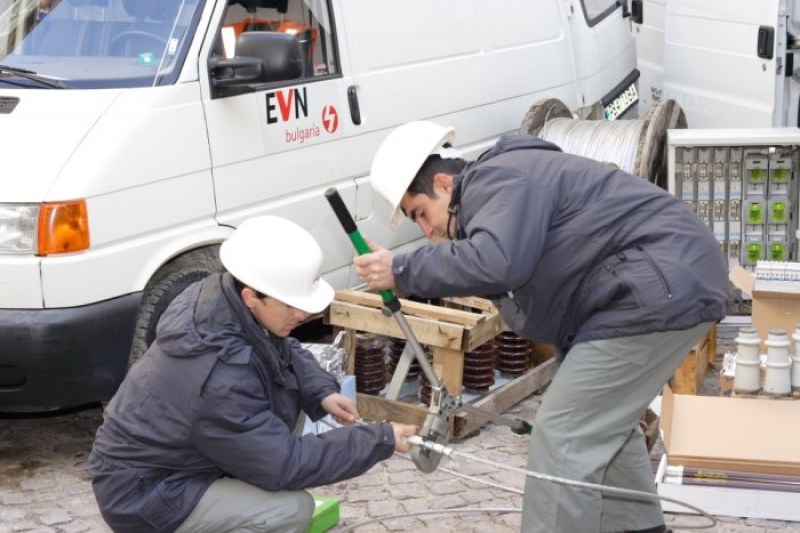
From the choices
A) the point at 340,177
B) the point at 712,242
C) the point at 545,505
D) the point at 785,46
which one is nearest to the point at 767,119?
the point at 785,46

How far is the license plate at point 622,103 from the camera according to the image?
9.48m

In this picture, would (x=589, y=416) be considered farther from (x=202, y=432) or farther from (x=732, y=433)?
(x=732, y=433)

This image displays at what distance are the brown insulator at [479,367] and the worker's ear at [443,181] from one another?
2.21 metres

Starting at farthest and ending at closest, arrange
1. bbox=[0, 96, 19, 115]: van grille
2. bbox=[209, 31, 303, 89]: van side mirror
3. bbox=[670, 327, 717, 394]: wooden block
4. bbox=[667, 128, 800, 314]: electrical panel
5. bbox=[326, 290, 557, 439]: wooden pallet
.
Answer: bbox=[667, 128, 800, 314]: electrical panel
bbox=[670, 327, 717, 394]: wooden block
bbox=[326, 290, 557, 439]: wooden pallet
bbox=[209, 31, 303, 89]: van side mirror
bbox=[0, 96, 19, 115]: van grille

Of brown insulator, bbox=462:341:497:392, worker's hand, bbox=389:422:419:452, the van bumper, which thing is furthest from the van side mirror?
worker's hand, bbox=389:422:419:452

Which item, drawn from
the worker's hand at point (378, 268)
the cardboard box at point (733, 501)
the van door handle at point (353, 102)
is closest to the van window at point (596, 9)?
the van door handle at point (353, 102)

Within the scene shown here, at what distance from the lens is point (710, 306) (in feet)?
13.3

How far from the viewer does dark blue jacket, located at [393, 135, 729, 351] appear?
152 inches

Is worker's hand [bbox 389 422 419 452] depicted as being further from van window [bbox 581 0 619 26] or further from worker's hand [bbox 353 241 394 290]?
van window [bbox 581 0 619 26]

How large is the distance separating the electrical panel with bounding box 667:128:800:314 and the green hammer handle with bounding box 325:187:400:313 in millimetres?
3690

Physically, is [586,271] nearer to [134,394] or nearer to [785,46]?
[134,394]

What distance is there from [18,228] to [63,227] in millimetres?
179

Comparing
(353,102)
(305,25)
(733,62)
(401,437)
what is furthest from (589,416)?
(733,62)

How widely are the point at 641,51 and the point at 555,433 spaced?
25.9ft
